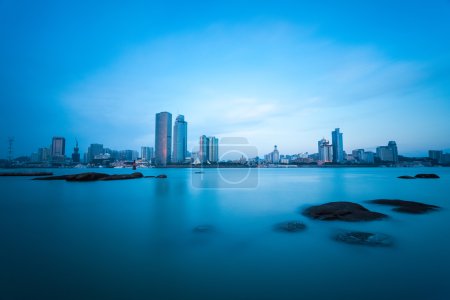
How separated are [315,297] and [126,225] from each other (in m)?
9.36

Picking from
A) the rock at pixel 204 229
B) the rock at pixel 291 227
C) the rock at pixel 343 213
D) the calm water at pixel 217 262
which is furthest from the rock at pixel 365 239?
the rock at pixel 204 229

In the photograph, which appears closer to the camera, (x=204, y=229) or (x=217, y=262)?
(x=217, y=262)

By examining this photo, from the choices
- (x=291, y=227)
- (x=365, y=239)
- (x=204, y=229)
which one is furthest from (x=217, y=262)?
(x=365, y=239)

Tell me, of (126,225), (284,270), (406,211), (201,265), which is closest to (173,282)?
(201,265)

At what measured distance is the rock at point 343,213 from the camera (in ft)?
36.1

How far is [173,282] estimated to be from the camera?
5.05 metres

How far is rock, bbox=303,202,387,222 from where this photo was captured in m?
11.0

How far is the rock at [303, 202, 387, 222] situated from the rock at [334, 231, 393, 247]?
9.00ft

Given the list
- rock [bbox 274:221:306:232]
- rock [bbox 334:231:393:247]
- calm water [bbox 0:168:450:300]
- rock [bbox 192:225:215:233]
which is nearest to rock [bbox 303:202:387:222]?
calm water [bbox 0:168:450:300]

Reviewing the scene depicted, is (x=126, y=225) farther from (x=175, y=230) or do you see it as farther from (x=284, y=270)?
(x=284, y=270)

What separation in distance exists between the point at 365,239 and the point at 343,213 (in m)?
4.03

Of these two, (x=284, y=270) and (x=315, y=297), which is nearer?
(x=315, y=297)

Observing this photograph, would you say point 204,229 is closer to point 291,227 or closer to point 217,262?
point 217,262

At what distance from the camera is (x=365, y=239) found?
7695 mm
